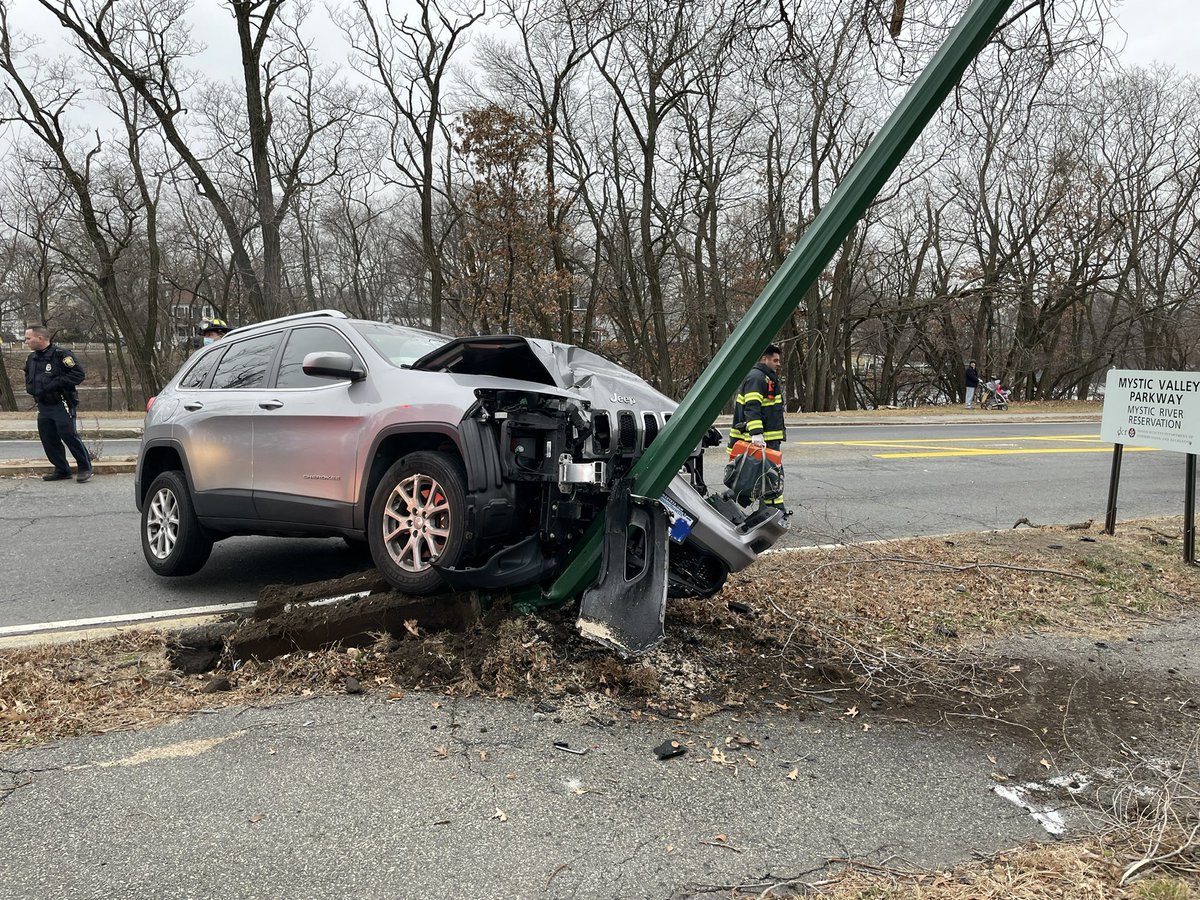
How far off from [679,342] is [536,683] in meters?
39.5

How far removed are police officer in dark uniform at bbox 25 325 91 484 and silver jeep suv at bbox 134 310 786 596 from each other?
15.9 ft

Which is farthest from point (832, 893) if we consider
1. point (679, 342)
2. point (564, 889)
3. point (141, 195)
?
point (679, 342)

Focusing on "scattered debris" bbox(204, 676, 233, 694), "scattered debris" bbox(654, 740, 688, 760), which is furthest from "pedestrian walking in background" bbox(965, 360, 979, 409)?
"scattered debris" bbox(204, 676, 233, 694)

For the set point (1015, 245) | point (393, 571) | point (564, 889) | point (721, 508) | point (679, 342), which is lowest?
point (564, 889)

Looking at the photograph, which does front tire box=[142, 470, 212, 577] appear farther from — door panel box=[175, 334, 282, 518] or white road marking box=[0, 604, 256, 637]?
white road marking box=[0, 604, 256, 637]

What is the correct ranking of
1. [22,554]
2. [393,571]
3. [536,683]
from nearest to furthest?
[536,683] → [393,571] → [22,554]

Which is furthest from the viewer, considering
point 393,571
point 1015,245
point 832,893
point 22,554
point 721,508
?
point 1015,245

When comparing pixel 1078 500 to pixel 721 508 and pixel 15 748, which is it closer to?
pixel 721 508

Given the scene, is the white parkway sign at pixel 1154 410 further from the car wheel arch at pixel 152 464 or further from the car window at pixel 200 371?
the car wheel arch at pixel 152 464

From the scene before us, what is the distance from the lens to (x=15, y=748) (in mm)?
3271

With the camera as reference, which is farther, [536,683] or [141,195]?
[141,195]

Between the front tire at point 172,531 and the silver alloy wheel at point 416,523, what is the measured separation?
84.4 inches

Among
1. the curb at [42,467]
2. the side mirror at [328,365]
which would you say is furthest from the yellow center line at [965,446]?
the curb at [42,467]

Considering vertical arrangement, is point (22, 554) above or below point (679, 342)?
below
